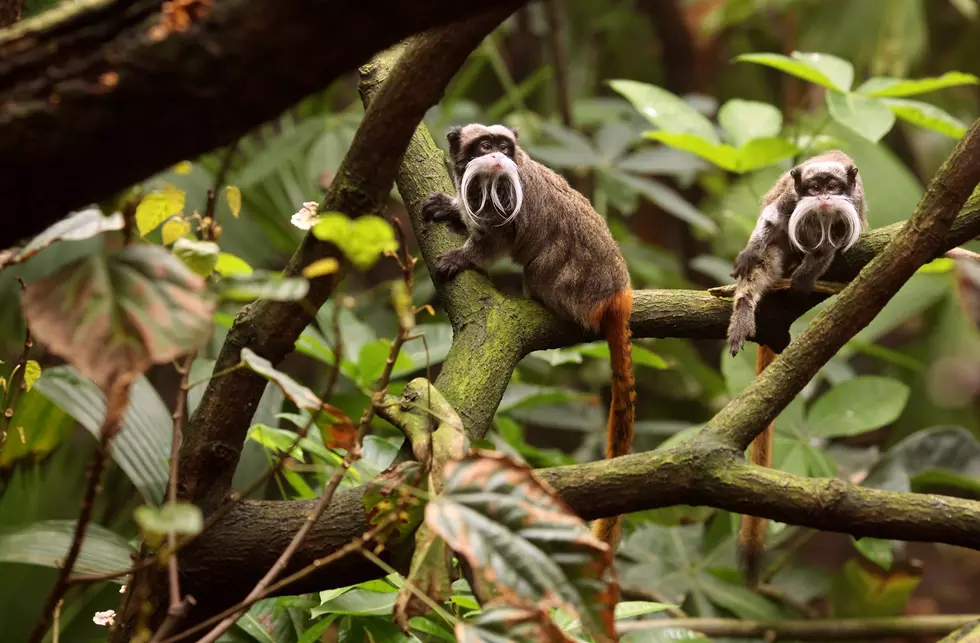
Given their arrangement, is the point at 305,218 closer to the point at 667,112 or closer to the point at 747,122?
the point at 667,112

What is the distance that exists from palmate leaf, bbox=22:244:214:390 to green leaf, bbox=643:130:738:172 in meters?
2.13

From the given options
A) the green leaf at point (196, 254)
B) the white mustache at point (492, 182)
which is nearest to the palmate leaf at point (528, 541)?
the green leaf at point (196, 254)

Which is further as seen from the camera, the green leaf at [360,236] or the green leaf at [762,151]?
the green leaf at [762,151]

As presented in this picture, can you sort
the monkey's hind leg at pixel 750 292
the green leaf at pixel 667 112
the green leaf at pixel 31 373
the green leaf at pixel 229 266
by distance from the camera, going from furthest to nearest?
1. the green leaf at pixel 667 112
2. the monkey's hind leg at pixel 750 292
3. the green leaf at pixel 229 266
4. the green leaf at pixel 31 373

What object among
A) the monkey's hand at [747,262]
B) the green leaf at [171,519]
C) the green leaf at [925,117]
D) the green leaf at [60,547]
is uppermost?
the green leaf at [925,117]

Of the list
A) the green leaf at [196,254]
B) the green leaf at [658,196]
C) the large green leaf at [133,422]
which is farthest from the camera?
the green leaf at [658,196]

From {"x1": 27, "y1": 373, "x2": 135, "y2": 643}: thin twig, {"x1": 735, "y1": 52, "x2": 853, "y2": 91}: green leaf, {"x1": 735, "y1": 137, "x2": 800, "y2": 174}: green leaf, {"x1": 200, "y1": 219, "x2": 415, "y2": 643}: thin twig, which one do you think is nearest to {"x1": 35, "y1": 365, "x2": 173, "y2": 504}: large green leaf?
{"x1": 27, "y1": 373, "x2": 135, "y2": 643}: thin twig

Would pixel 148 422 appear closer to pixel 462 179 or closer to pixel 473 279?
pixel 473 279

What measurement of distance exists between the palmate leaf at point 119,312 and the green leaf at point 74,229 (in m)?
0.15

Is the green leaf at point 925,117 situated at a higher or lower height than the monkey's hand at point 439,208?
higher

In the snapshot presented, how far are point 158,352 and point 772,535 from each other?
2.52 metres

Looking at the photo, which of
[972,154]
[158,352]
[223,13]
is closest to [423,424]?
[158,352]

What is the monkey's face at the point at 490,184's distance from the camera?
262cm

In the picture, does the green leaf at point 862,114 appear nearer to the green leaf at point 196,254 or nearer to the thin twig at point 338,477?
the thin twig at point 338,477
